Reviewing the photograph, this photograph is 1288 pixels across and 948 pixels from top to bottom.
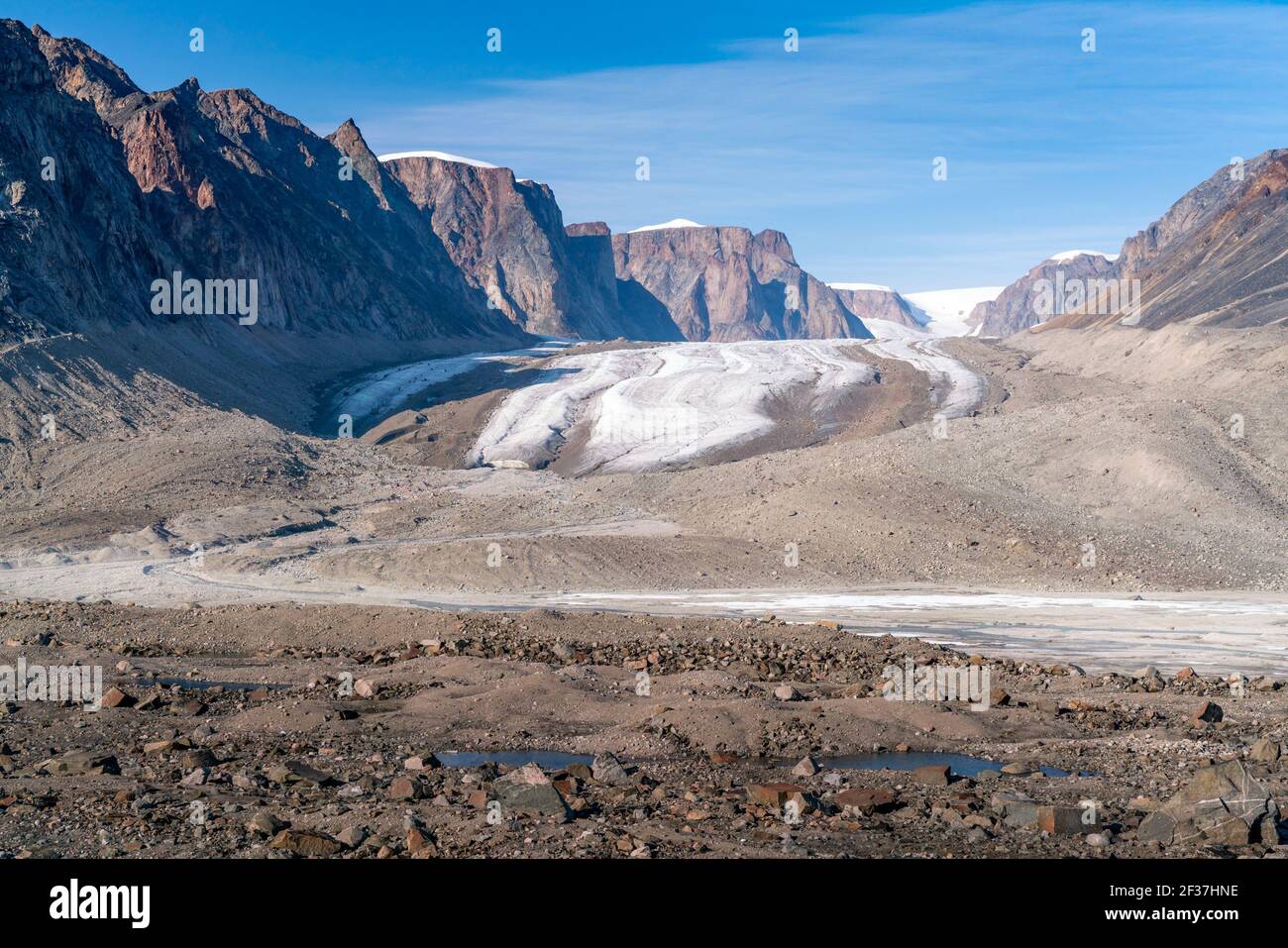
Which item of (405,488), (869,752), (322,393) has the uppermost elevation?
(322,393)

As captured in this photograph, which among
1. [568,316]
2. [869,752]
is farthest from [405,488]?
[568,316]

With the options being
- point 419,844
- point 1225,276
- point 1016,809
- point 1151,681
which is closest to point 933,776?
point 1016,809

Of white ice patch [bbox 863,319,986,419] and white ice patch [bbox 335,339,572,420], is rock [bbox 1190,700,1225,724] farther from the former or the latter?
white ice patch [bbox 335,339,572,420]

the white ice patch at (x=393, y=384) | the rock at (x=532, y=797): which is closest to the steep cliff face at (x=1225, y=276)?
the white ice patch at (x=393, y=384)

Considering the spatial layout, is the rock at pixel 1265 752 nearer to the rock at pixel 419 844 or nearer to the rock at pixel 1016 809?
the rock at pixel 1016 809

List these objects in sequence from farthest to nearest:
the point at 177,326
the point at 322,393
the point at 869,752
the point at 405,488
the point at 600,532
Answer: the point at 322,393 < the point at 177,326 < the point at 405,488 < the point at 600,532 < the point at 869,752

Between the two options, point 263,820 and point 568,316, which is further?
point 568,316
